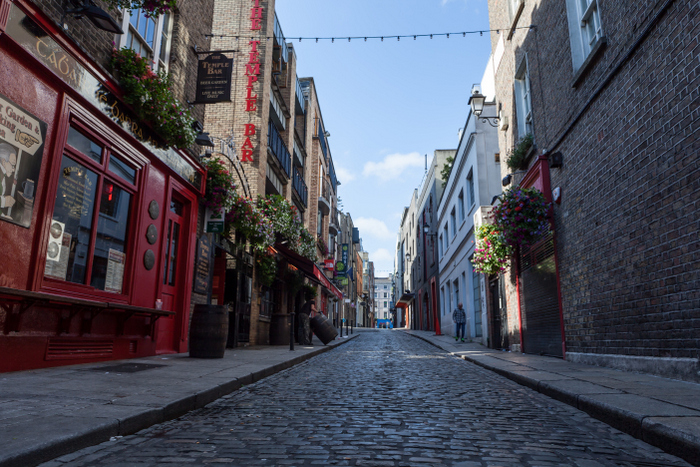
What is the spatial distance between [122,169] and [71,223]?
164 cm

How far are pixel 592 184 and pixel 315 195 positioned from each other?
69.6 ft

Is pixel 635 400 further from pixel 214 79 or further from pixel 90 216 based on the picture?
pixel 214 79

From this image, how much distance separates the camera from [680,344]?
18.2 ft

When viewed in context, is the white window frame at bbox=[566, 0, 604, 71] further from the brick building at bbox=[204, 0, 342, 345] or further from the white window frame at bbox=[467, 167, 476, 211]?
the white window frame at bbox=[467, 167, 476, 211]

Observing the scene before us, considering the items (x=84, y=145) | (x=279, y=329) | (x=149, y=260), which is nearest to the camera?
(x=84, y=145)

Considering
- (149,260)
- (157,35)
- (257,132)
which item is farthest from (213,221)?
(257,132)

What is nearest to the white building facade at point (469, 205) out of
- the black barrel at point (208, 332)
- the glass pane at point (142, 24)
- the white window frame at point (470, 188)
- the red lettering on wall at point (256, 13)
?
the white window frame at point (470, 188)

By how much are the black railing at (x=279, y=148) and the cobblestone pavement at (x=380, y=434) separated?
12.1 m

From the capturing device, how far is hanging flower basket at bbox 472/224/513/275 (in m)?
11.6

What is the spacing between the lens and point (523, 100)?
12.1 metres

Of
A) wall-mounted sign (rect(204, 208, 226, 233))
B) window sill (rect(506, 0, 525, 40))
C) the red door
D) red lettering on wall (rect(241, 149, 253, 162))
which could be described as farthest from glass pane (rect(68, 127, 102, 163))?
window sill (rect(506, 0, 525, 40))

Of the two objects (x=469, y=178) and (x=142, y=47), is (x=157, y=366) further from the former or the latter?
(x=469, y=178)

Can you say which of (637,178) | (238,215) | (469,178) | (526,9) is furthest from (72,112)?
(469,178)

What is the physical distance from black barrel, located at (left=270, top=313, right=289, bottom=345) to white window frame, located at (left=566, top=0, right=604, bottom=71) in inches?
392
